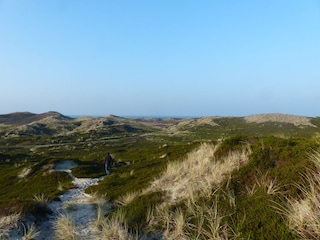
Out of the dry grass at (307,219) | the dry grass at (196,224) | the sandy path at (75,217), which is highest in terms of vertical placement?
the dry grass at (307,219)

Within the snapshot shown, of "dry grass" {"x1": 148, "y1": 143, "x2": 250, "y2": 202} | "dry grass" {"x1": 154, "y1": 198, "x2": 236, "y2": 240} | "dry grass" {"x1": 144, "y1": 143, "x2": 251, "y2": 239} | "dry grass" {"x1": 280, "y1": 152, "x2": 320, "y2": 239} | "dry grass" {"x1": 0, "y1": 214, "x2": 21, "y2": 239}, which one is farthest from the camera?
"dry grass" {"x1": 148, "y1": 143, "x2": 250, "y2": 202}

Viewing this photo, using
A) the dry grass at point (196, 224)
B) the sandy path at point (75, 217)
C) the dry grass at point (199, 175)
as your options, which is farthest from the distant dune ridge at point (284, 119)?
the dry grass at point (196, 224)

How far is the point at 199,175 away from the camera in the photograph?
47.6 feet

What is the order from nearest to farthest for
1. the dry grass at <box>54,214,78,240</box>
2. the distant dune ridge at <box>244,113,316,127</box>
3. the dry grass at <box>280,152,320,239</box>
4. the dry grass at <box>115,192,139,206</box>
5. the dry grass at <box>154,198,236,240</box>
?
the dry grass at <box>280,152,320,239</box> < the dry grass at <box>154,198,236,240</box> < the dry grass at <box>54,214,78,240</box> < the dry grass at <box>115,192,139,206</box> < the distant dune ridge at <box>244,113,316,127</box>

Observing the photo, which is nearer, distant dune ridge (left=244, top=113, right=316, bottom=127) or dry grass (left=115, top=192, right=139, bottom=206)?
dry grass (left=115, top=192, right=139, bottom=206)

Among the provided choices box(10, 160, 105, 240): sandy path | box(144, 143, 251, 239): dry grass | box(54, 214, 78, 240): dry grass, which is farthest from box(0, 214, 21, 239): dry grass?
box(144, 143, 251, 239): dry grass

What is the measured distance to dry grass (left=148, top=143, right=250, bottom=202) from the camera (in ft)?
42.5

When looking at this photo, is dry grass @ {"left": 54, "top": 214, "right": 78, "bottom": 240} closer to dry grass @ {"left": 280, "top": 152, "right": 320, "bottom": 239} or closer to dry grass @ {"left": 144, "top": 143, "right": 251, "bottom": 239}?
dry grass @ {"left": 144, "top": 143, "right": 251, "bottom": 239}

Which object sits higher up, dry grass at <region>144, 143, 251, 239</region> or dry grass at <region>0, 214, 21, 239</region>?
dry grass at <region>144, 143, 251, 239</region>

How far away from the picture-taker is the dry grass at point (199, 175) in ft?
42.5

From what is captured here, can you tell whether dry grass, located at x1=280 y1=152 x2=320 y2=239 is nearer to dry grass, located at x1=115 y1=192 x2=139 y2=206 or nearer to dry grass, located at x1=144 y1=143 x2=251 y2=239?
dry grass, located at x1=144 y1=143 x2=251 y2=239

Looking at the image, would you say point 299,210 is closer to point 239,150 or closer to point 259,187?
point 259,187

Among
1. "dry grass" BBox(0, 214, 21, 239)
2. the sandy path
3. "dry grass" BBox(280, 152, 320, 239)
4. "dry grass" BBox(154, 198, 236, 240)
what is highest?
"dry grass" BBox(280, 152, 320, 239)

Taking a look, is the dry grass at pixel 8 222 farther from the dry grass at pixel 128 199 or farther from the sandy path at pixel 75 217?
the dry grass at pixel 128 199
